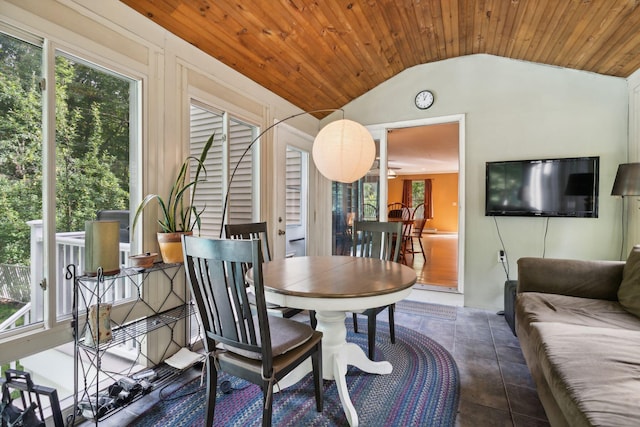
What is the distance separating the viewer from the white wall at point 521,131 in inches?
116

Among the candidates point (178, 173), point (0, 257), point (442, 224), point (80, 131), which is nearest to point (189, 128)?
point (178, 173)

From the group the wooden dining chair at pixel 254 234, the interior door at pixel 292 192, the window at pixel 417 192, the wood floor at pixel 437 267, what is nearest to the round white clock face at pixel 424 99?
the interior door at pixel 292 192

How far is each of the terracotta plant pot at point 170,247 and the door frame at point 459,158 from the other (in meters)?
2.65

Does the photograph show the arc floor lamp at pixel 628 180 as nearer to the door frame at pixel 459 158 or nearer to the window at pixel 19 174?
the door frame at pixel 459 158

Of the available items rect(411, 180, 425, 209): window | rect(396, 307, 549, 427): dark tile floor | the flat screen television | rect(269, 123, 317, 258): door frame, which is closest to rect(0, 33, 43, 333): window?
rect(269, 123, 317, 258): door frame

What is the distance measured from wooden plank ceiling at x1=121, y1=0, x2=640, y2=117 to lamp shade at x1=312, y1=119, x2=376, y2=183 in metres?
0.97

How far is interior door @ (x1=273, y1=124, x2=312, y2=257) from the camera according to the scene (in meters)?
3.44

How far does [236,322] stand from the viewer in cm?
136

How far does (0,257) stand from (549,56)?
14.4 ft

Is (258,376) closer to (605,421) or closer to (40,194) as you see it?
(605,421)


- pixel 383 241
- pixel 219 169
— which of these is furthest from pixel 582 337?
pixel 219 169

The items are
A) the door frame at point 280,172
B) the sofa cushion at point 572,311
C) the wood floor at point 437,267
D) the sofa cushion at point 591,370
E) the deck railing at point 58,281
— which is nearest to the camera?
the sofa cushion at point 591,370

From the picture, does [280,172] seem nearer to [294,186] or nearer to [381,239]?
[294,186]

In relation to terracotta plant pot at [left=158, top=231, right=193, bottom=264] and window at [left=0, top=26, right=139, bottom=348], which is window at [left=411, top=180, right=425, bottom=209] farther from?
window at [left=0, top=26, right=139, bottom=348]
